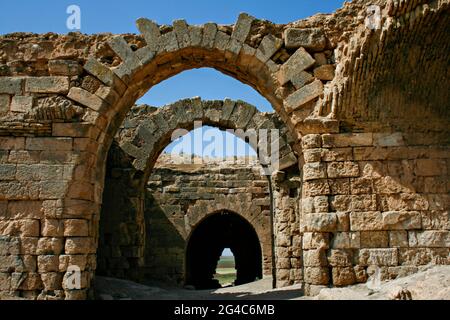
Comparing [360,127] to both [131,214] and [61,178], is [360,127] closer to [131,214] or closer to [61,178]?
[61,178]

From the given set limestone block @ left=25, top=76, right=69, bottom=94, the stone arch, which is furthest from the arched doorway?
limestone block @ left=25, top=76, right=69, bottom=94

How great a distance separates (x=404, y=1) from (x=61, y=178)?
16.1 feet

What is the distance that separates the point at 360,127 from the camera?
5.94 m

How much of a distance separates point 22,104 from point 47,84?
0.44m

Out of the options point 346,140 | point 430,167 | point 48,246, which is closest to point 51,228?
point 48,246

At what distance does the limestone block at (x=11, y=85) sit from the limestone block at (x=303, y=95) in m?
3.76

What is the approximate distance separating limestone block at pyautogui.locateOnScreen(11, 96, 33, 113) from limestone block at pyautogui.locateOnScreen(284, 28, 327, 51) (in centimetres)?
370

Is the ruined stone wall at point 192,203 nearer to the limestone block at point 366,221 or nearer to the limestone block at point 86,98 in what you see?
the limestone block at point 86,98

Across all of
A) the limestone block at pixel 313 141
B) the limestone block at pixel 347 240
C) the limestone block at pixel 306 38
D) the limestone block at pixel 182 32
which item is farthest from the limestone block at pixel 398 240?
the limestone block at pixel 182 32

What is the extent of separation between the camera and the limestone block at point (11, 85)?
6.14 metres

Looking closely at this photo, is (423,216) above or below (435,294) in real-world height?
above

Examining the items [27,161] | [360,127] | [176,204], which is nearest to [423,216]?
[360,127]

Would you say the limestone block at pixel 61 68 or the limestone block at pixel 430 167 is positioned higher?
the limestone block at pixel 61 68

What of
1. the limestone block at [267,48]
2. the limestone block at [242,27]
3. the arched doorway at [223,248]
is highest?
the limestone block at [242,27]
